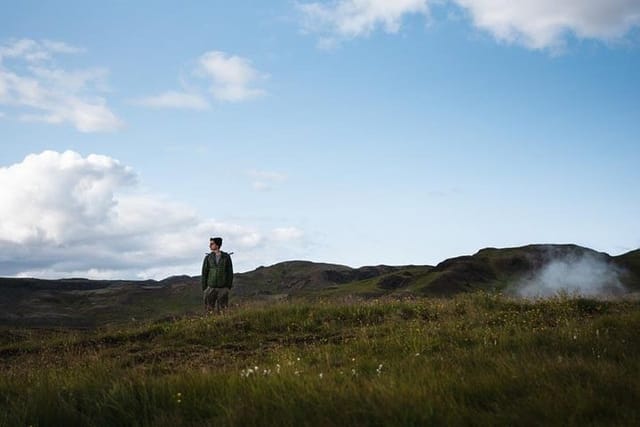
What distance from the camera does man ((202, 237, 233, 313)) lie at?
1630cm

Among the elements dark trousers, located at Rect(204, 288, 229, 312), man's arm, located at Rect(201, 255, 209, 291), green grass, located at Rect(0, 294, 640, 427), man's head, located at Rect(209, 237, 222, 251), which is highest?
man's head, located at Rect(209, 237, 222, 251)

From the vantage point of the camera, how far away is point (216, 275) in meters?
16.3

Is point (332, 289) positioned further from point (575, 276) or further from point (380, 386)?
point (380, 386)

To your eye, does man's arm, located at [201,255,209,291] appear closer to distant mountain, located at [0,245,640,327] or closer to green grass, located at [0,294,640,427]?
green grass, located at [0,294,640,427]

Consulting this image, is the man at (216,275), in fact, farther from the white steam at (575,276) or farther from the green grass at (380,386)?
the white steam at (575,276)

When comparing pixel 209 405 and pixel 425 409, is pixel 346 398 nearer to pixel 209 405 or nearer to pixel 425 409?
pixel 425 409

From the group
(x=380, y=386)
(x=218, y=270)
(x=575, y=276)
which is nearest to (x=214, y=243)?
(x=218, y=270)

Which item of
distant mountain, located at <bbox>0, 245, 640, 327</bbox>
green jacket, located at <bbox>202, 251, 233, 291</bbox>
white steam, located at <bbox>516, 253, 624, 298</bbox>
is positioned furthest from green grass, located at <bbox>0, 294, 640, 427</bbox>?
distant mountain, located at <bbox>0, 245, 640, 327</bbox>

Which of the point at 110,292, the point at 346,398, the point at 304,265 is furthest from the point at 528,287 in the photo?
the point at 304,265

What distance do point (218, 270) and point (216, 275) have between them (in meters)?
0.18

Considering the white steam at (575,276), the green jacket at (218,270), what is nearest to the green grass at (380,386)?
the green jacket at (218,270)

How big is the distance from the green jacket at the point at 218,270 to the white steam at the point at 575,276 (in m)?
35.5

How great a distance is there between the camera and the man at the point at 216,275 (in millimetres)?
16297

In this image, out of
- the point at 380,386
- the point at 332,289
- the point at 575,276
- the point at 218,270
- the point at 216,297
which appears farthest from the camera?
the point at 332,289
